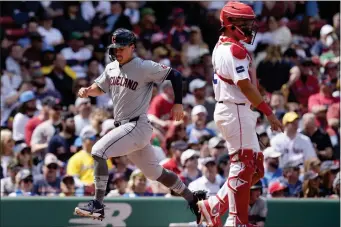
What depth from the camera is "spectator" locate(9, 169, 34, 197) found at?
12875mm

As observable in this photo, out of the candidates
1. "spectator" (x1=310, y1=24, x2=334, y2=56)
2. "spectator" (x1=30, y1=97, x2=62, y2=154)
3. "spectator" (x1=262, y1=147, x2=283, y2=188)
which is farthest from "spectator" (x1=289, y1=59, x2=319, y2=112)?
"spectator" (x1=30, y1=97, x2=62, y2=154)

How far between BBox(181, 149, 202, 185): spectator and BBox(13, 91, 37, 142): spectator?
9.95ft

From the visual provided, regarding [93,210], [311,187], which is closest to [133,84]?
[93,210]

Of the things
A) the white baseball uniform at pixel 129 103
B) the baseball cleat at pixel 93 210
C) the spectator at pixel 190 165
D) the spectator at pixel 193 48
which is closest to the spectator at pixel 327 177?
the spectator at pixel 190 165

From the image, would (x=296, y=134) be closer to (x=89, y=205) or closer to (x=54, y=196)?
(x=54, y=196)

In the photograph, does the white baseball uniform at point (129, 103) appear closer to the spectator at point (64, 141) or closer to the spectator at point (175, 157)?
the spectator at point (175, 157)

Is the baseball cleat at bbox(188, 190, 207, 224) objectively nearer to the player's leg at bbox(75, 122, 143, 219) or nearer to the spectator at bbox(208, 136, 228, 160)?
the player's leg at bbox(75, 122, 143, 219)

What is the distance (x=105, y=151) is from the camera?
988 centimetres

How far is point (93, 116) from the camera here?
49.5 feet

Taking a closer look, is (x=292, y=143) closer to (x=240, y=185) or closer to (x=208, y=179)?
(x=208, y=179)

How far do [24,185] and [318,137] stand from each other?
4574mm

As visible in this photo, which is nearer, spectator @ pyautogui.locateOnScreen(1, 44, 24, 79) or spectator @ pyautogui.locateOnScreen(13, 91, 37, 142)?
spectator @ pyautogui.locateOnScreen(13, 91, 37, 142)

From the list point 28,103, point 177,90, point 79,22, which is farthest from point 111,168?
point 79,22

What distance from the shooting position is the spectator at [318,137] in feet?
48.8
